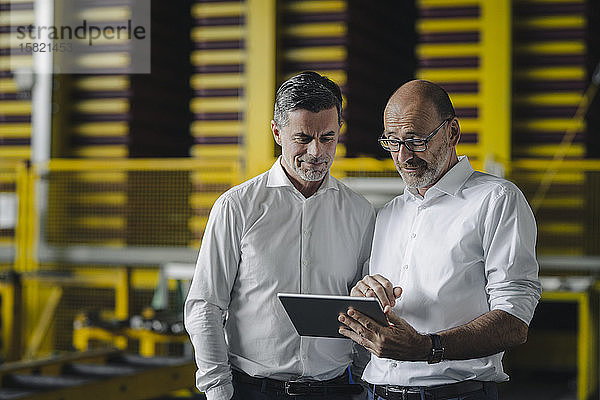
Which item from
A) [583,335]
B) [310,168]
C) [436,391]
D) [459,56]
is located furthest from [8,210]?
[436,391]

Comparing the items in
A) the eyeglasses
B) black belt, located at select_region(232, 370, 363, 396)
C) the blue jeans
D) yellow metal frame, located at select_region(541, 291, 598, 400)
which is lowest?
yellow metal frame, located at select_region(541, 291, 598, 400)

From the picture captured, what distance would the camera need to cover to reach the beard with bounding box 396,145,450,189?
2.42 m

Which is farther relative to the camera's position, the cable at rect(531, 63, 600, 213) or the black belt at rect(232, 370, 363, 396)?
the cable at rect(531, 63, 600, 213)

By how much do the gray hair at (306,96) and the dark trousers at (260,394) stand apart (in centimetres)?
73

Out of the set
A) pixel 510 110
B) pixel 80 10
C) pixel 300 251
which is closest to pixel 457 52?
pixel 510 110

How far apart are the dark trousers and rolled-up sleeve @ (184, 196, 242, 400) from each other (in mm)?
80

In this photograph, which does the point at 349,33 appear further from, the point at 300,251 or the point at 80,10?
the point at 300,251

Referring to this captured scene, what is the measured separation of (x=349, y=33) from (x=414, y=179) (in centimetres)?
498

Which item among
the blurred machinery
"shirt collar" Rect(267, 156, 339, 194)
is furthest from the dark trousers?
the blurred machinery

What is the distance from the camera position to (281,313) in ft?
8.42

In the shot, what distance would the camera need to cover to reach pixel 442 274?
234 centimetres

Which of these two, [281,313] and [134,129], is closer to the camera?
[281,313]

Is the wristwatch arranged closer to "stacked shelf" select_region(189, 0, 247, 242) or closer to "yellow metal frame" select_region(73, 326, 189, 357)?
"yellow metal frame" select_region(73, 326, 189, 357)

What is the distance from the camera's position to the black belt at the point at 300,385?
2.55m
